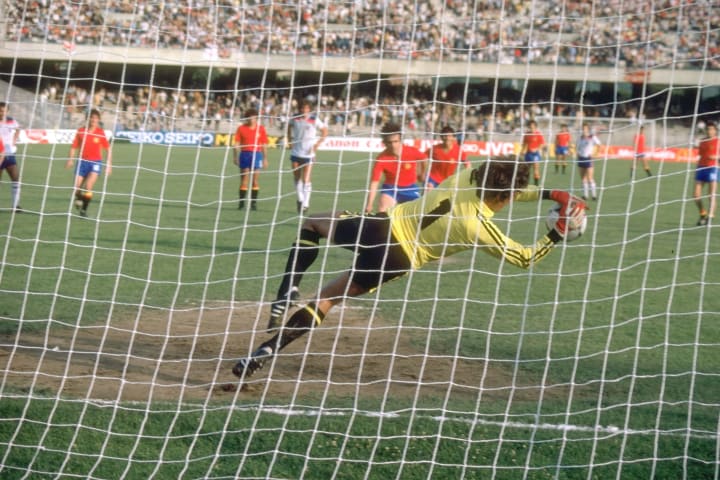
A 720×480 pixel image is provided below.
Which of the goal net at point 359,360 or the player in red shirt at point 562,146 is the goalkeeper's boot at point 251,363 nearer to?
the goal net at point 359,360

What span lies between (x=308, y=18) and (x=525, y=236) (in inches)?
193

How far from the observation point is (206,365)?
6547mm

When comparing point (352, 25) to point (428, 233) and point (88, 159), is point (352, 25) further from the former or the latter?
point (88, 159)

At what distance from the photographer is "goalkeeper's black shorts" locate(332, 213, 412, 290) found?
6.08 meters

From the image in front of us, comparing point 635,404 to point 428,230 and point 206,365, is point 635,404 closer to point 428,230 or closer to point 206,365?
point 428,230

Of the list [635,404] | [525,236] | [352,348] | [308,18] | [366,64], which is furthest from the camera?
[366,64]

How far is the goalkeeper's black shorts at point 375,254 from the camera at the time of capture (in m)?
6.08

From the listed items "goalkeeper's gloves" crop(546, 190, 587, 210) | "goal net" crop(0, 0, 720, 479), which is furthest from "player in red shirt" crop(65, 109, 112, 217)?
"goalkeeper's gloves" crop(546, 190, 587, 210)

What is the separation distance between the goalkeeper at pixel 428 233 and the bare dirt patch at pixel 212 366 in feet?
0.96

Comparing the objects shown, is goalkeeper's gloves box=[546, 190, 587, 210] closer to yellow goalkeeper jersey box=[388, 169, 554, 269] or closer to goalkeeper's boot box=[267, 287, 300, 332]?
yellow goalkeeper jersey box=[388, 169, 554, 269]

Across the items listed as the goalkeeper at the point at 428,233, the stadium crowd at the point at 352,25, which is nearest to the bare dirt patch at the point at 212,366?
the goalkeeper at the point at 428,233

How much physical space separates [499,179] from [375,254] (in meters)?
1.01

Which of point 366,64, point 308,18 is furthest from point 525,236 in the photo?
point 366,64

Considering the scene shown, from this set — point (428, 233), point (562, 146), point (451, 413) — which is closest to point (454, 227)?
point (428, 233)
